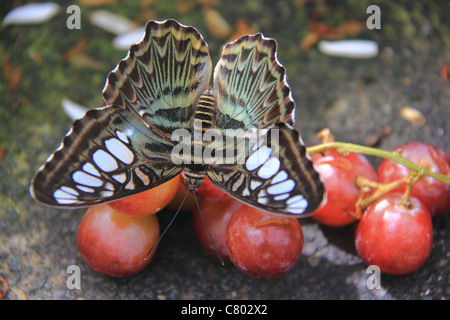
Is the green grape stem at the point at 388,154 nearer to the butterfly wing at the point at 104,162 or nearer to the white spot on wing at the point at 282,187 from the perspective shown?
the white spot on wing at the point at 282,187

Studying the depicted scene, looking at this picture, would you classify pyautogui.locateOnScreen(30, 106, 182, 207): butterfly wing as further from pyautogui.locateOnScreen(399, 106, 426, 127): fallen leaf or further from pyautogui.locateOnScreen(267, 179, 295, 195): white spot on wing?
A: pyautogui.locateOnScreen(399, 106, 426, 127): fallen leaf

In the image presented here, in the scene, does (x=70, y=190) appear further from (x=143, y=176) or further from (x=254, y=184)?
(x=254, y=184)

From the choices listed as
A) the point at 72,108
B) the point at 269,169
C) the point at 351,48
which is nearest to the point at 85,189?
the point at 269,169

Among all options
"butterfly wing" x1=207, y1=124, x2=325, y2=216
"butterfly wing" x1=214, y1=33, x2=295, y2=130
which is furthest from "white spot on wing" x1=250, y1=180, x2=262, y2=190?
"butterfly wing" x1=214, y1=33, x2=295, y2=130

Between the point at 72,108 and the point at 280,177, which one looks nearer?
the point at 280,177

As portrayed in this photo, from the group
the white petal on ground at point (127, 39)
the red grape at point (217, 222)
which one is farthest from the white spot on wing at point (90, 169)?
the white petal on ground at point (127, 39)

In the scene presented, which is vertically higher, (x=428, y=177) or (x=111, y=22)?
(x=111, y=22)
